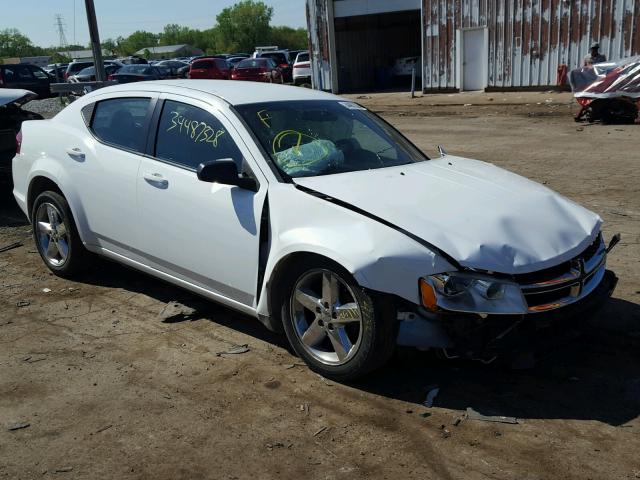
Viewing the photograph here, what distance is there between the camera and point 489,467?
10.3ft

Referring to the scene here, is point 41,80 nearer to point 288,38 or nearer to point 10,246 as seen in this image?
point 10,246

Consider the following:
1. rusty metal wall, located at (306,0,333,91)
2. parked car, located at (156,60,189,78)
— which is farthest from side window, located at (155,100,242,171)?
parked car, located at (156,60,189,78)

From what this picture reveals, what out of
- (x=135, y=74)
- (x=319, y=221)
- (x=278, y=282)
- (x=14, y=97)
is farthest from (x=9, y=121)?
(x=135, y=74)

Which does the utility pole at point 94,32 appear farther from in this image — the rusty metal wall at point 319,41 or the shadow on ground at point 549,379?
the rusty metal wall at point 319,41

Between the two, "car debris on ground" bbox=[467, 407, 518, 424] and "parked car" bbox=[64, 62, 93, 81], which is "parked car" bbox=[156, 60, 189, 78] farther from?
"car debris on ground" bbox=[467, 407, 518, 424]

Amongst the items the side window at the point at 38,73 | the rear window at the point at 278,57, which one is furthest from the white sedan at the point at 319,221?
the rear window at the point at 278,57

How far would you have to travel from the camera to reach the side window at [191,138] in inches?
176

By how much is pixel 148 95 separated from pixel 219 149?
1000 millimetres

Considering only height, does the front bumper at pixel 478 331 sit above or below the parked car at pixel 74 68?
below

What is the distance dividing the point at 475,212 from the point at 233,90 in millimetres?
2079

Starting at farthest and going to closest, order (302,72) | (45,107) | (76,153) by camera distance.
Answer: (302,72)
(45,107)
(76,153)

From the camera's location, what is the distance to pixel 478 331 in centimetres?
350

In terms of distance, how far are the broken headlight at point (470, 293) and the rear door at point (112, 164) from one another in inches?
96.6

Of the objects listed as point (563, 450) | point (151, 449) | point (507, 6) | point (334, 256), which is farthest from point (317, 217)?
point (507, 6)
